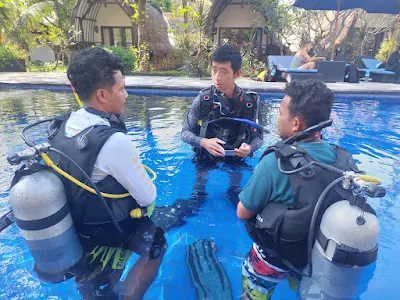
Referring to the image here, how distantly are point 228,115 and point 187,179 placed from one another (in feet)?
5.85

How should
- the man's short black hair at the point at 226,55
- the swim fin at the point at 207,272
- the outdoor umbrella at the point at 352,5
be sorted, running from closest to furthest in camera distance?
the swim fin at the point at 207,272 → the man's short black hair at the point at 226,55 → the outdoor umbrella at the point at 352,5

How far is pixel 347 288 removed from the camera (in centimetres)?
150

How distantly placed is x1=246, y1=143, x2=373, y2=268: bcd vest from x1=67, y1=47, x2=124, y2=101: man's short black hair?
1058 millimetres

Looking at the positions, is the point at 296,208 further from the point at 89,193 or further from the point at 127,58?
the point at 127,58

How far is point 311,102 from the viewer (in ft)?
5.50

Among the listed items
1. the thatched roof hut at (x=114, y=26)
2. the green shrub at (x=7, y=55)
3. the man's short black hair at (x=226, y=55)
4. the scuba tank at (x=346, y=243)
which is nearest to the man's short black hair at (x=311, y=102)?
the scuba tank at (x=346, y=243)

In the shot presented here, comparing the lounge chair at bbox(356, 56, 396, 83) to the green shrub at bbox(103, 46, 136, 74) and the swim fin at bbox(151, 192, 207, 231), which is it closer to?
the green shrub at bbox(103, 46, 136, 74)

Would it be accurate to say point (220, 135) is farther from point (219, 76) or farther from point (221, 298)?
point (221, 298)

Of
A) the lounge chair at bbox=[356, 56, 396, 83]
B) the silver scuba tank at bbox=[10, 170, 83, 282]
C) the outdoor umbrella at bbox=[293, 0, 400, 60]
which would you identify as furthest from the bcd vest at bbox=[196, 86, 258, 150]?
the lounge chair at bbox=[356, 56, 396, 83]

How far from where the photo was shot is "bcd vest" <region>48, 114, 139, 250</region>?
164 cm

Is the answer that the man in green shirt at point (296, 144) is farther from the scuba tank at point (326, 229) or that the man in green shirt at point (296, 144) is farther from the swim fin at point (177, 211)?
the swim fin at point (177, 211)

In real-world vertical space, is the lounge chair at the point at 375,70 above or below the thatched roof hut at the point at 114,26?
below

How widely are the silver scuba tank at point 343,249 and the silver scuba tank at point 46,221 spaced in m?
1.37

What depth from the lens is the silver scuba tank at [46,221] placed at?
1.53 metres
